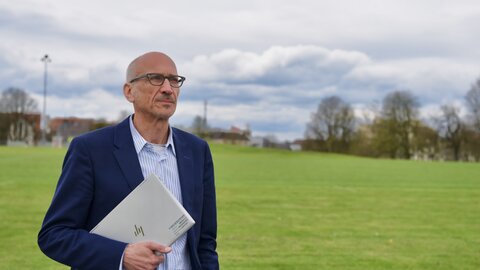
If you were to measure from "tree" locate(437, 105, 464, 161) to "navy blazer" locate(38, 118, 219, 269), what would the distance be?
82.9m

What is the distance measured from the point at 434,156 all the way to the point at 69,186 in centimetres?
8990

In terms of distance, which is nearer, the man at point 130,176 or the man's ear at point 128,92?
the man at point 130,176

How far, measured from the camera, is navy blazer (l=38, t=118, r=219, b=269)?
8.96 ft

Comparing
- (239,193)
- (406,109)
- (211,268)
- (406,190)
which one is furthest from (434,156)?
(211,268)

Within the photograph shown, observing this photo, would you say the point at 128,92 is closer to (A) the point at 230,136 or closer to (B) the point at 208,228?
(B) the point at 208,228

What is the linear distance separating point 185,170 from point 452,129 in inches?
3325

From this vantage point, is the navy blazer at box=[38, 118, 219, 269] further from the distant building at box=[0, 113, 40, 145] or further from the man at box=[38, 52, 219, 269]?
the distant building at box=[0, 113, 40, 145]

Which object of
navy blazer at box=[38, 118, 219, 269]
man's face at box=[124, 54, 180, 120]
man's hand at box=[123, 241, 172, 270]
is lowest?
man's hand at box=[123, 241, 172, 270]

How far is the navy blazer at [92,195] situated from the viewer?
273 centimetres

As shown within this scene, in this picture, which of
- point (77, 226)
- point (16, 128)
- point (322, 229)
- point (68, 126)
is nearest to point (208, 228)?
point (77, 226)

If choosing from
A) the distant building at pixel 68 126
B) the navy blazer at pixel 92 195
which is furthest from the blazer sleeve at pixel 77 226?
the distant building at pixel 68 126

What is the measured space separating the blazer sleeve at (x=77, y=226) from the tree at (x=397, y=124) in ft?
280

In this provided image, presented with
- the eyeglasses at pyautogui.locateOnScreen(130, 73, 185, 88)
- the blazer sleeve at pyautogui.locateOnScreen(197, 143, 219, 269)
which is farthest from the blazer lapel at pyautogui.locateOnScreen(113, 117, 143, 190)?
the blazer sleeve at pyautogui.locateOnScreen(197, 143, 219, 269)

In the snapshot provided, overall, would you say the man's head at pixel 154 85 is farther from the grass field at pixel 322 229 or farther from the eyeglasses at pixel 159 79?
the grass field at pixel 322 229
